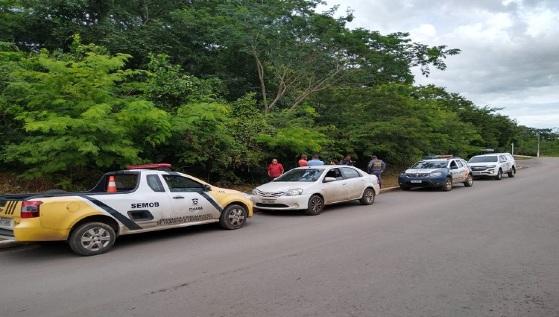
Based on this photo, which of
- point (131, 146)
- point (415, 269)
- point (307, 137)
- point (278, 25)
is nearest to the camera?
point (415, 269)

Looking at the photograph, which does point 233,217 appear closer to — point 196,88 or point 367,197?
point 367,197

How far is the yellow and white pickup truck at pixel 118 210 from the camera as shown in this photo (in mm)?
6577

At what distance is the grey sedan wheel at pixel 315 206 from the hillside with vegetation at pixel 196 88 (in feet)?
14.0

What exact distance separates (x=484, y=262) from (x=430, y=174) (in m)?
12.0

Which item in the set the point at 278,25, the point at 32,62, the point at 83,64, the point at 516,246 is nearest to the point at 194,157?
the point at 83,64

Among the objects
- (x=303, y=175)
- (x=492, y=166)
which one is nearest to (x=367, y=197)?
(x=303, y=175)

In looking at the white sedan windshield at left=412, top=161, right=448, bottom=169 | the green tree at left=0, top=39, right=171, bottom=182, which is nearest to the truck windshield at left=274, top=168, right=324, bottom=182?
the green tree at left=0, top=39, right=171, bottom=182

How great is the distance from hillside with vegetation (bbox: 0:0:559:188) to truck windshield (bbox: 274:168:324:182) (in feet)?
9.87

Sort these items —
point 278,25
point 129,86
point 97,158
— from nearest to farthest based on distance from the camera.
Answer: point 97,158
point 129,86
point 278,25

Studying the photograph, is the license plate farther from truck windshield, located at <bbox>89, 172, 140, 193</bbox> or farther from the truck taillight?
truck windshield, located at <bbox>89, 172, 140, 193</bbox>

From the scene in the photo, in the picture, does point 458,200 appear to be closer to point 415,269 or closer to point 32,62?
point 415,269

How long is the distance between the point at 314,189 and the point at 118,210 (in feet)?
18.5

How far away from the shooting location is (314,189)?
1139 cm

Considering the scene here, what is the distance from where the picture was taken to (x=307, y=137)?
660 inches
